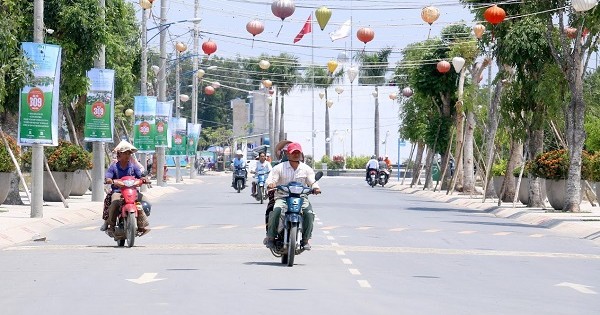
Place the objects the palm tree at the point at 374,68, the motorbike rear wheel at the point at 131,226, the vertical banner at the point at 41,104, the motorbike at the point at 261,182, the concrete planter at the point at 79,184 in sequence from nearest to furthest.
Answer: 1. the motorbike rear wheel at the point at 131,226
2. the vertical banner at the point at 41,104
3. the motorbike at the point at 261,182
4. the concrete planter at the point at 79,184
5. the palm tree at the point at 374,68

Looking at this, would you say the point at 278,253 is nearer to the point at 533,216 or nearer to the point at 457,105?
the point at 533,216

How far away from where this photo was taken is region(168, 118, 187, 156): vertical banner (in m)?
75.1

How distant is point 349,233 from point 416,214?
1213 cm

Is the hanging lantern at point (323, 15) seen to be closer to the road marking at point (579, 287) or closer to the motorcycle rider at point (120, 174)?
the motorcycle rider at point (120, 174)

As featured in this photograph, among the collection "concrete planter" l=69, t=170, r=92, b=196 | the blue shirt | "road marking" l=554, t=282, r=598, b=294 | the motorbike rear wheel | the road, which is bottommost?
"road marking" l=554, t=282, r=598, b=294

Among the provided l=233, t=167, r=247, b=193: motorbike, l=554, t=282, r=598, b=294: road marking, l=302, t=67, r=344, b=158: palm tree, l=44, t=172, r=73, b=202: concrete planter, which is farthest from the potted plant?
l=302, t=67, r=344, b=158: palm tree

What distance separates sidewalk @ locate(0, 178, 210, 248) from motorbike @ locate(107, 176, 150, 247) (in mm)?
2410

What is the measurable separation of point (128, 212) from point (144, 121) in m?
32.9

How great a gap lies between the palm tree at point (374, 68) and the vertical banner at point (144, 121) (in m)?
55.2

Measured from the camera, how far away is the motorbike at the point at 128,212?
2330 cm

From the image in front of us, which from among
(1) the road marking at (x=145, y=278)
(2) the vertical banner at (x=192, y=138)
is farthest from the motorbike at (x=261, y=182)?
(2) the vertical banner at (x=192, y=138)

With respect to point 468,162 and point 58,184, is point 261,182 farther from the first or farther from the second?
point 468,162

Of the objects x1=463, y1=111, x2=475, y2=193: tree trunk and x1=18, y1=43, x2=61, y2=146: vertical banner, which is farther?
x1=463, y1=111, x2=475, y2=193: tree trunk

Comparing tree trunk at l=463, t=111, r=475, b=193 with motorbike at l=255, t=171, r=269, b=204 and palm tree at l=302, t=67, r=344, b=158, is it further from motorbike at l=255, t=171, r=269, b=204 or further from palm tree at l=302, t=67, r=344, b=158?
palm tree at l=302, t=67, r=344, b=158
